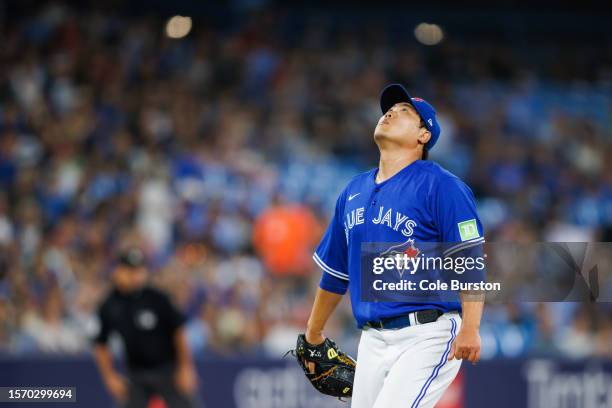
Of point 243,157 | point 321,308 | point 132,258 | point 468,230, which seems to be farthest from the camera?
point 243,157

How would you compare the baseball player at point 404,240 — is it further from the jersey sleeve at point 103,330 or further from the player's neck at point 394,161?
the jersey sleeve at point 103,330

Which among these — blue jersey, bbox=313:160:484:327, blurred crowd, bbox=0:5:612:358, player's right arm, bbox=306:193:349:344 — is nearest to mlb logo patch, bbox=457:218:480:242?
blue jersey, bbox=313:160:484:327

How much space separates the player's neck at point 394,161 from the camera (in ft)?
17.6

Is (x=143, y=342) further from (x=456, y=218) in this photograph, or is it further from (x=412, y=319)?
(x=456, y=218)

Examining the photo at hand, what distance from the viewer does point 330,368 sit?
219 inches

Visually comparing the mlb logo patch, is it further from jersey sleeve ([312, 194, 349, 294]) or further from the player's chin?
jersey sleeve ([312, 194, 349, 294])

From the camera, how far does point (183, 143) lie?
43.0 feet

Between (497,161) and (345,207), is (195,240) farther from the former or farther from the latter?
(345,207)

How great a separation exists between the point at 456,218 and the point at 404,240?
0.96 feet

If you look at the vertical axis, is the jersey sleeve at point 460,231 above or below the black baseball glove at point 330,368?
above

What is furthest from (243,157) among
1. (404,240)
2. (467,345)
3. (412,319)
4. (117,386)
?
(467,345)

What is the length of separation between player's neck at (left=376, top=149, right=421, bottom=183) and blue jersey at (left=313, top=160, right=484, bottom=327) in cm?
4

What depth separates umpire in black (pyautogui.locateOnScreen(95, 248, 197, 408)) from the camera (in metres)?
8.80

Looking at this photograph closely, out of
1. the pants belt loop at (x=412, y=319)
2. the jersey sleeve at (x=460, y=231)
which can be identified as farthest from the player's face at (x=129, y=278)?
the jersey sleeve at (x=460, y=231)
